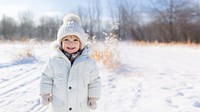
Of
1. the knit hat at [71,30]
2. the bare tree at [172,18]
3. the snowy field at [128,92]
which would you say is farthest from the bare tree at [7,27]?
the knit hat at [71,30]

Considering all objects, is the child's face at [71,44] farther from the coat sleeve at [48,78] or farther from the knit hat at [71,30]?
the coat sleeve at [48,78]

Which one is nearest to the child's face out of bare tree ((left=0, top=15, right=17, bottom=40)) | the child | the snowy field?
the child

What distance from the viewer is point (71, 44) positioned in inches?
97.9

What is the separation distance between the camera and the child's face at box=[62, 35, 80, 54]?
2486mm

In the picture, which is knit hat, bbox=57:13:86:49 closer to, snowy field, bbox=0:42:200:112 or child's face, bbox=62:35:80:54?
child's face, bbox=62:35:80:54

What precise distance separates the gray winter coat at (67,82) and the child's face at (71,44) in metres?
0.08

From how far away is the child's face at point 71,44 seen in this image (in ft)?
8.15

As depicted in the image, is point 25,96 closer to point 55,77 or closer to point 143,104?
point 143,104

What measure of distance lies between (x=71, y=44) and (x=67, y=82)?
0.33 m

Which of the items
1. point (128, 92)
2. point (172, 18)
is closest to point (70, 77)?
point (128, 92)

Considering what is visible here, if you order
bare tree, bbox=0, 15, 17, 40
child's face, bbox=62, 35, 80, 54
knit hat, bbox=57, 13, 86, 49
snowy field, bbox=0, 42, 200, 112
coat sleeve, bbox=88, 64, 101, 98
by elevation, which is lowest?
snowy field, bbox=0, 42, 200, 112

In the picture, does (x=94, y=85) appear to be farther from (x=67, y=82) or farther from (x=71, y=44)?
(x=71, y=44)

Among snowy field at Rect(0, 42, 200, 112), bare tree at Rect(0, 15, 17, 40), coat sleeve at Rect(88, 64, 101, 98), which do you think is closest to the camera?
coat sleeve at Rect(88, 64, 101, 98)

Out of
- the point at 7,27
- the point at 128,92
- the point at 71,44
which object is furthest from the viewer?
the point at 7,27
